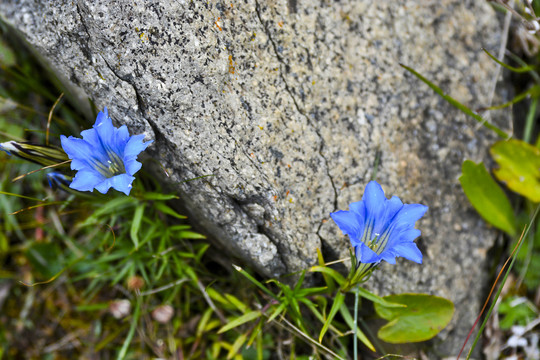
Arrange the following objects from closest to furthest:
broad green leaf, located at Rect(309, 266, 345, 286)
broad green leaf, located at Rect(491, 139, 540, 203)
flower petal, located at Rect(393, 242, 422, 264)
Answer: flower petal, located at Rect(393, 242, 422, 264)
broad green leaf, located at Rect(309, 266, 345, 286)
broad green leaf, located at Rect(491, 139, 540, 203)

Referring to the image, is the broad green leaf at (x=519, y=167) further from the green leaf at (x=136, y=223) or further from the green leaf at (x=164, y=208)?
the green leaf at (x=136, y=223)

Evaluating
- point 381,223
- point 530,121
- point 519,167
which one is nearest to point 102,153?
point 381,223

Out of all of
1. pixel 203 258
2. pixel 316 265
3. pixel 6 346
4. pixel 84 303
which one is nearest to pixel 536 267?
pixel 316 265

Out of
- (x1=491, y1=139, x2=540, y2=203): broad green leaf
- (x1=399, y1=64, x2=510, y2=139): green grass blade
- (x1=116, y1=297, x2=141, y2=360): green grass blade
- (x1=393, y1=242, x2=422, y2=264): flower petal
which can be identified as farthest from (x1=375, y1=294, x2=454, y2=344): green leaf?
(x1=116, y1=297, x2=141, y2=360): green grass blade

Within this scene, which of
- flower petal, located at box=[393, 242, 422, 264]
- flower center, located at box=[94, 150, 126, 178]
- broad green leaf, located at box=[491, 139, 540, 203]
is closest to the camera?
flower petal, located at box=[393, 242, 422, 264]

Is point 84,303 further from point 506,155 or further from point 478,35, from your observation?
point 478,35

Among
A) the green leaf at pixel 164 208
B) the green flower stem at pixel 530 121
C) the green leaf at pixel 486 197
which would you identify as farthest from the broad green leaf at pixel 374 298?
the green flower stem at pixel 530 121

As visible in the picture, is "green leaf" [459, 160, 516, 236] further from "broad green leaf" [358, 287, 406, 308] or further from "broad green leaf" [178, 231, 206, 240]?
"broad green leaf" [178, 231, 206, 240]
